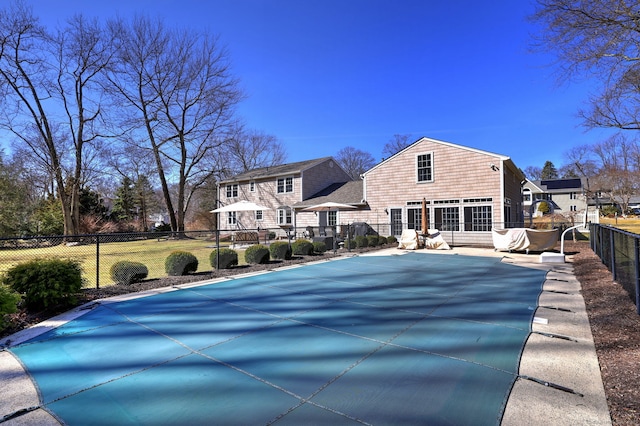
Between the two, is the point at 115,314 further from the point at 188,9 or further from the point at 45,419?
the point at 188,9

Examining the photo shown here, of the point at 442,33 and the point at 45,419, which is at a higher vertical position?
the point at 442,33

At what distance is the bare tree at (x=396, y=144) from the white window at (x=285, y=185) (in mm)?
26604

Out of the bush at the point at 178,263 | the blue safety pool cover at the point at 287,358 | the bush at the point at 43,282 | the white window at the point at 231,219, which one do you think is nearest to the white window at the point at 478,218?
the blue safety pool cover at the point at 287,358

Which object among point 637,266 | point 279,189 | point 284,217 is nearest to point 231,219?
point 279,189

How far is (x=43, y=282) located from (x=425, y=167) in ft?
55.3

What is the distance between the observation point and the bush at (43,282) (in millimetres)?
4949

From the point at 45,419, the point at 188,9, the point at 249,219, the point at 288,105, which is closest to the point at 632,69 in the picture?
the point at 45,419

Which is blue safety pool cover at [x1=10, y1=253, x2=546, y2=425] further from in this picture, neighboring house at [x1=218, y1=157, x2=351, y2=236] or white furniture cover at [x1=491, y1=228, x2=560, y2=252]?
neighboring house at [x1=218, y1=157, x2=351, y2=236]

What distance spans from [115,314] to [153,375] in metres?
2.56

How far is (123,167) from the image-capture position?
112 feet

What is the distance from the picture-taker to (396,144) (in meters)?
48.0

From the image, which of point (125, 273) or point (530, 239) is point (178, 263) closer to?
point (125, 273)

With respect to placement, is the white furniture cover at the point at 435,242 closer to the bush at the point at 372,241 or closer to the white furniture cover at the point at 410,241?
the white furniture cover at the point at 410,241

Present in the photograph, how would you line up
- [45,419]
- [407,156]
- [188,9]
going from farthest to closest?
[407,156] < [188,9] < [45,419]
